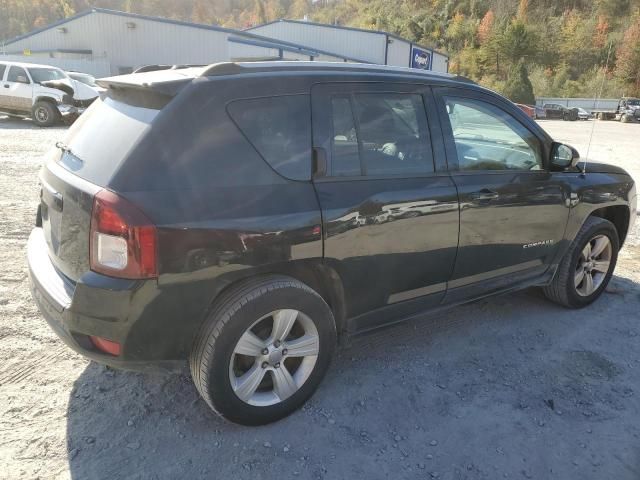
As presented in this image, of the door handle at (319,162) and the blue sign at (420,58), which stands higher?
the blue sign at (420,58)

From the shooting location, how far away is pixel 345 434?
8.91ft

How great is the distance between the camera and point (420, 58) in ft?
144

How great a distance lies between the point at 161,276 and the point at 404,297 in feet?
5.09

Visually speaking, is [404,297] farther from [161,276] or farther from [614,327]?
[614,327]

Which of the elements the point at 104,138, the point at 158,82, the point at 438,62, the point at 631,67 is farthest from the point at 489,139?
the point at 631,67

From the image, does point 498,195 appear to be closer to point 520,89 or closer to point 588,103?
point 588,103

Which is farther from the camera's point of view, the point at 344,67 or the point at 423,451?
the point at 344,67

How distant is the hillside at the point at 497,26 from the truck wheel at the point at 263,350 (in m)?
56.5

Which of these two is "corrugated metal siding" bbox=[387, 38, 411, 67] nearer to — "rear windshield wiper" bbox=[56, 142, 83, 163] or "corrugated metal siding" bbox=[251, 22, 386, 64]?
"corrugated metal siding" bbox=[251, 22, 386, 64]

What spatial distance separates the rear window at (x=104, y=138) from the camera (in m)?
2.39

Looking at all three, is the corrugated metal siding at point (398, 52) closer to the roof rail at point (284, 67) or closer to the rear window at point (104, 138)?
the roof rail at point (284, 67)

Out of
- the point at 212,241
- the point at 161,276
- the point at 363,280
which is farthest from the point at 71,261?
the point at 363,280

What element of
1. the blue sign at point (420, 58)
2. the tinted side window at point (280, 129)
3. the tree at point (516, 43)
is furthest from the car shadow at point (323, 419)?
the tree at point (516, 43)

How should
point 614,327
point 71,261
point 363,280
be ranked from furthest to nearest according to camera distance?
1. point 614,327
2. point 363,280
3. point 71,261
